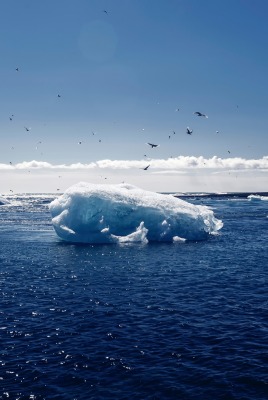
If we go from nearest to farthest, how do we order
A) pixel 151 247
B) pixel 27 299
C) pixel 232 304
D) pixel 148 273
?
pixel 232 304 < pixel 27 299 < pixel 148 273 < pixel 151 247

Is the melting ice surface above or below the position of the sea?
above

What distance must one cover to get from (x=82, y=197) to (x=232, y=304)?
111ft

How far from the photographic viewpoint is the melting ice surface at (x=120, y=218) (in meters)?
56.3

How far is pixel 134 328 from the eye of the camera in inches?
915

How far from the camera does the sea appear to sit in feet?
55.1

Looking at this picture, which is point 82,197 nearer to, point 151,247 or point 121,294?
point 151,247

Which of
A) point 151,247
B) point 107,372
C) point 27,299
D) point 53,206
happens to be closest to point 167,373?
point 107,372

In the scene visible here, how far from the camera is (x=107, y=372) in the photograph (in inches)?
703

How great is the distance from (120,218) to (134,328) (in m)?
34.1

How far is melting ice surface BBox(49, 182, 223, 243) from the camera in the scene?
185 feet

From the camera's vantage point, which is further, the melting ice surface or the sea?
the melting ice surface

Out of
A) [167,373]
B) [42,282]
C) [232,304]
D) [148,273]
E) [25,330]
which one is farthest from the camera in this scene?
[148,273]

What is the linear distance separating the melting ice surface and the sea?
1228cm

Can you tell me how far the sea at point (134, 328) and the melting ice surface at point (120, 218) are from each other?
1228 cm
